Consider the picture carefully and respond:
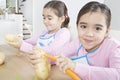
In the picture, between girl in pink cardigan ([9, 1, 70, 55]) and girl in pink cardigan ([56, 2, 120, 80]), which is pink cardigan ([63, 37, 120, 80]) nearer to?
girl in pink cardigan ([56, 2, 120, 80])

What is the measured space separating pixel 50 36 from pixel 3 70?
0.38 meters

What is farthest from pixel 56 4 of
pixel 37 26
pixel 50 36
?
pixel 37 26

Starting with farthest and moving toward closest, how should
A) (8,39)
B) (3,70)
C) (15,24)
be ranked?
1. (15,24)
2. (8,39)
3. (3,70)

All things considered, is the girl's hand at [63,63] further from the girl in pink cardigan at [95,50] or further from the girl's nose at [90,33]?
the girl's nose at [90,33]

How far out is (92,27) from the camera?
0.58 metres

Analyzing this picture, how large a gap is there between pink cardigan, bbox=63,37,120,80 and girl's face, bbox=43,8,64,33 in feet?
1.14

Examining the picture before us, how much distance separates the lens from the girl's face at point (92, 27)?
0.58m

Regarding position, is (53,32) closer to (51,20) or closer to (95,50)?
(51,20)

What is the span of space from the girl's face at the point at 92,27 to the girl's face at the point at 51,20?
412 mm

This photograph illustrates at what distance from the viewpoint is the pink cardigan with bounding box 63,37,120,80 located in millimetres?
553

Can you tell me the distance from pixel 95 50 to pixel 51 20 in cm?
43

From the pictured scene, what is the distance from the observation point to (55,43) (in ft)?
2.89

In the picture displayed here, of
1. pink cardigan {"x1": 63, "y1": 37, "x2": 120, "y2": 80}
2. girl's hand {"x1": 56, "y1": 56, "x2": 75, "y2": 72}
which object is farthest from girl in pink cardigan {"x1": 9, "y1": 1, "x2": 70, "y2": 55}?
girl's hand {"x1": 56, "y1": 56, "x2": 75, "y2": 72}

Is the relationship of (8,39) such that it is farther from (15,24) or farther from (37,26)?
(15,24)
